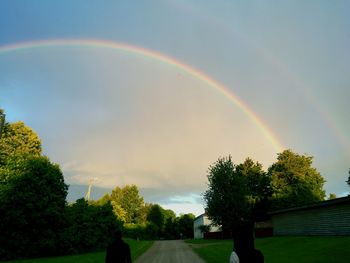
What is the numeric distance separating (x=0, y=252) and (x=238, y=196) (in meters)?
33.4

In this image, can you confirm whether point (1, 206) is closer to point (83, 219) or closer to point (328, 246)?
point (83, 219)

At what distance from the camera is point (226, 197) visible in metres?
52.9

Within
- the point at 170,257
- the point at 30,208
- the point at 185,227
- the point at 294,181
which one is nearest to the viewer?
the point at 170,257

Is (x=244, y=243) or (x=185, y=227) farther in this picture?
(x=185, y=227)

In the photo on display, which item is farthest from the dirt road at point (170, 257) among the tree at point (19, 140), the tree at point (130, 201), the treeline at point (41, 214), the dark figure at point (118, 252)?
the tree at point (130, 201)

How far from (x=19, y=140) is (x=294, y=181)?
61.9 m

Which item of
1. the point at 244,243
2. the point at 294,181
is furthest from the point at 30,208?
the point at 294,181

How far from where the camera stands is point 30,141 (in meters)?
44.0

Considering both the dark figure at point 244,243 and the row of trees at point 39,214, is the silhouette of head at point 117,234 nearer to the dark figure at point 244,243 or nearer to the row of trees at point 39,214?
the dark figure at point 244,243

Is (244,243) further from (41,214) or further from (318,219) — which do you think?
(318,219)

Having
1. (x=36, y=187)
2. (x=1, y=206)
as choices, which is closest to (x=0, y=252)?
(x=1, y=206)

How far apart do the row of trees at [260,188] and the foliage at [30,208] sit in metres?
26.4

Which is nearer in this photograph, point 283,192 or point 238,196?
point 238,196

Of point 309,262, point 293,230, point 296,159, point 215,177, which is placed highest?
point 296,159
